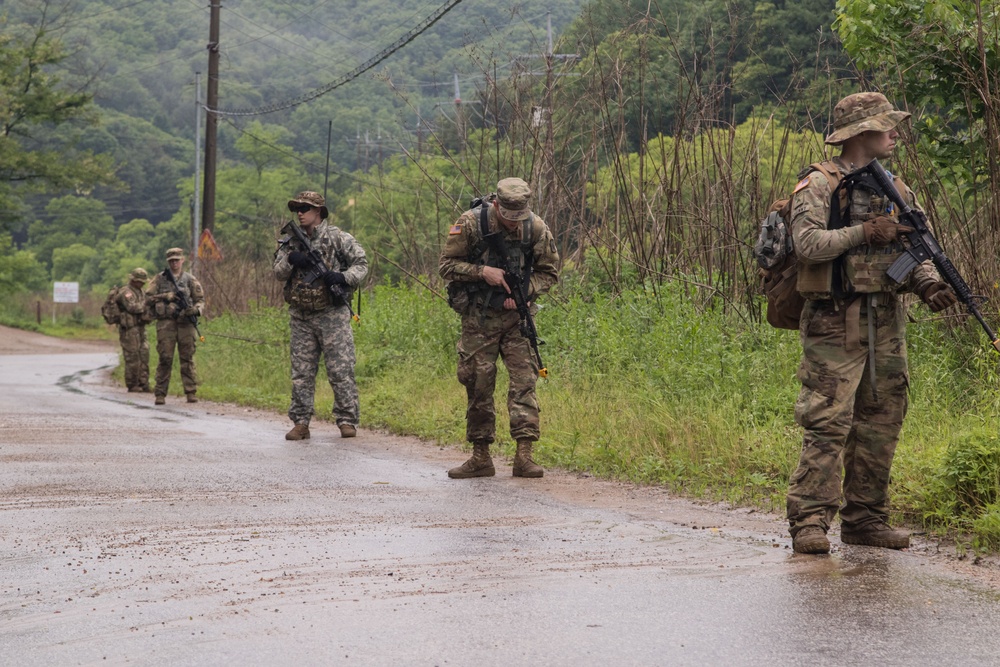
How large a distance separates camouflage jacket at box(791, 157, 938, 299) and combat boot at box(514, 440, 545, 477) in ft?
10.3

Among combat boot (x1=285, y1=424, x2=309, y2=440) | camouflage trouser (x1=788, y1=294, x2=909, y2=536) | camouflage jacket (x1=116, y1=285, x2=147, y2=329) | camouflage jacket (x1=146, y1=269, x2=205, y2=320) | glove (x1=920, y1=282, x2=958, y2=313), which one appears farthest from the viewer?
camouflage jacket (x1=116, y1=285, x2=147, y2=329)

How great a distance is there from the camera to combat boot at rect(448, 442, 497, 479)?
8539 millimetres

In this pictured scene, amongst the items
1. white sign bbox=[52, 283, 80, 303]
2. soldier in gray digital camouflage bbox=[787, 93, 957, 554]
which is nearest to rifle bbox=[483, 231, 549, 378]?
soldier in gray digital camouflage bbox=[787, 93, 957, 554]

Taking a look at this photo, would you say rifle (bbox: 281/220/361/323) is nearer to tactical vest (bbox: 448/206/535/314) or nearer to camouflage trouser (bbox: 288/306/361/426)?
camouflage trouser (bbox: 288/306/361/426)

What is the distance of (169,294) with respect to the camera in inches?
677

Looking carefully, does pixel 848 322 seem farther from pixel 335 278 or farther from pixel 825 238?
pixel 335 278

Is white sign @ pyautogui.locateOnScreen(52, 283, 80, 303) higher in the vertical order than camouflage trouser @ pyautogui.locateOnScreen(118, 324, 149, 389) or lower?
higher

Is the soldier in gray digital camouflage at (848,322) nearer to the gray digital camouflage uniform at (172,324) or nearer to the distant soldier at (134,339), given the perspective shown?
the gray digital camouflage uniform at (172,324)

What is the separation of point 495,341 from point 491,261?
536mm

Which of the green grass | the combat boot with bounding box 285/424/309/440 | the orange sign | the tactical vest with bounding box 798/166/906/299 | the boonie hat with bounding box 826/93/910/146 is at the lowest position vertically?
the combat boot with bounding box 285/424/309/440

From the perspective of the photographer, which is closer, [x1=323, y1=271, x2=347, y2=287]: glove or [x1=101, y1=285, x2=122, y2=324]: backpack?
[x1=323, y1=271, x2=347, y2=287]: glove

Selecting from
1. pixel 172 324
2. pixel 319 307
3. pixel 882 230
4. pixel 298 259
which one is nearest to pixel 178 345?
pixel 172 324

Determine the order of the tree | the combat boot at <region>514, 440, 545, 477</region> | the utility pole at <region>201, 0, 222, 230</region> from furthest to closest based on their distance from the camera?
the tree → the utility pole at <region>201, 0, 222, 230</region> → the combat boot at <region>514, 440, 545, 477</region>

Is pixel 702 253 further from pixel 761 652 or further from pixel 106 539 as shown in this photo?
pixel 761 652
